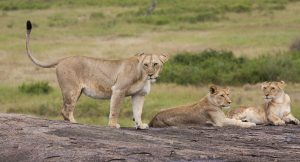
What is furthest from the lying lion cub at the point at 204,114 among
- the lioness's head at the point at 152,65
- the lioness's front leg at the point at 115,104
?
the lioness's head at the point at 152,65

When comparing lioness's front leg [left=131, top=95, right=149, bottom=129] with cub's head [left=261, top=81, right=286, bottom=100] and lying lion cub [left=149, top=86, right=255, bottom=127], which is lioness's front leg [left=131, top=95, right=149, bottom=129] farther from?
cub's head [left=261, top=81, right=286, bottom=100]

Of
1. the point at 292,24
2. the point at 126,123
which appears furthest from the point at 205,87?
the point at 292,24

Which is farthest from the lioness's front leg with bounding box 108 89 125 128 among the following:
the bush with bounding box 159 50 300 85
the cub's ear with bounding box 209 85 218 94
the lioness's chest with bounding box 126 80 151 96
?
the bush with bounding box 159 50 300 85

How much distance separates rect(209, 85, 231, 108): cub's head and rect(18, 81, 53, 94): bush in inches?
425

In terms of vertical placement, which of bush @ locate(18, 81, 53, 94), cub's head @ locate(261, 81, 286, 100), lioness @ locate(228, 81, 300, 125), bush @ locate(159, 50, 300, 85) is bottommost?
lioness @ locate(228, 81, 300, 125)

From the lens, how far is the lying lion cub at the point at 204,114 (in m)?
11.7

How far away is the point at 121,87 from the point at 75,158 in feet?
8.96

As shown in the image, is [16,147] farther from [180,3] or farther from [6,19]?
[180,3]

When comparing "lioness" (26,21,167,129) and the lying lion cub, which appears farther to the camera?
the lying lion cub

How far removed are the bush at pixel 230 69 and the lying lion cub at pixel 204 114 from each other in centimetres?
1198

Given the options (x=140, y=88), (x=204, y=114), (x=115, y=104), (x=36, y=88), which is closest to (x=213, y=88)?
(x=204, y=114)

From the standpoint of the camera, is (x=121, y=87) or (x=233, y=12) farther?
(x=233, y=12)

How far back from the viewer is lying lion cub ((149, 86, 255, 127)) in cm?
1174

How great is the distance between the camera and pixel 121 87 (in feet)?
35.8
